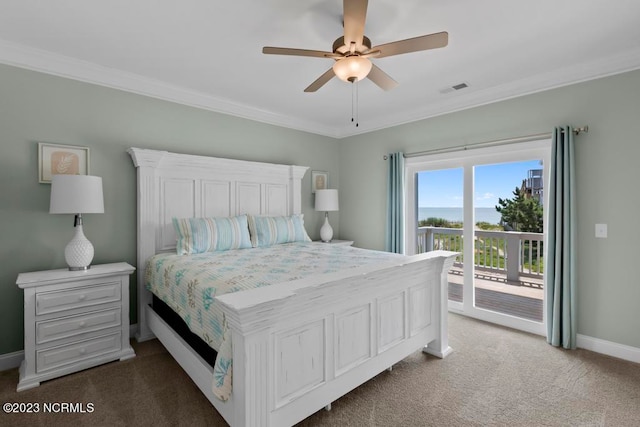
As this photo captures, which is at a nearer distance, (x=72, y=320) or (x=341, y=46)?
(x=341, y=46)

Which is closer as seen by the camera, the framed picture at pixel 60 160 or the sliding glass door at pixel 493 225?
the framed picture at pixel 60 160

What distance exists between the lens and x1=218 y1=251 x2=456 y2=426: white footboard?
1434 millimetres

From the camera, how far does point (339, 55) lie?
2.01 m

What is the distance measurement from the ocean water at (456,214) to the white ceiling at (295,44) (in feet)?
4.11

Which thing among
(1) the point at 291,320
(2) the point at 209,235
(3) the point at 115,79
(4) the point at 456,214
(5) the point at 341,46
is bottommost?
(1) the point at 291,320

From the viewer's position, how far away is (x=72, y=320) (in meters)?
2.41

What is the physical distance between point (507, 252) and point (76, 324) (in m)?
4.26

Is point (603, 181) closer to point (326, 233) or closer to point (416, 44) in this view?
point (416, 44)

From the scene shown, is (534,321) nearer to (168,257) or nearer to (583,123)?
(583,123)

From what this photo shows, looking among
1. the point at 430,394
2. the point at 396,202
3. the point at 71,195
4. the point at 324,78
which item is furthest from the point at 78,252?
the point at 396,202

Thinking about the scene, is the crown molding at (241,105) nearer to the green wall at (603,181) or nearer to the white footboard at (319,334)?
the green wall at (603,181)

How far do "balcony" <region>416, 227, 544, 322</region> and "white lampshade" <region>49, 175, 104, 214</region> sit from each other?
3867 millimetres

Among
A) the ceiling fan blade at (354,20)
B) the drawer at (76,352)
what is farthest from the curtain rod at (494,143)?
the drawer at (76,352)

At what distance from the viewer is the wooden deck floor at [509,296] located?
10.7 feet
